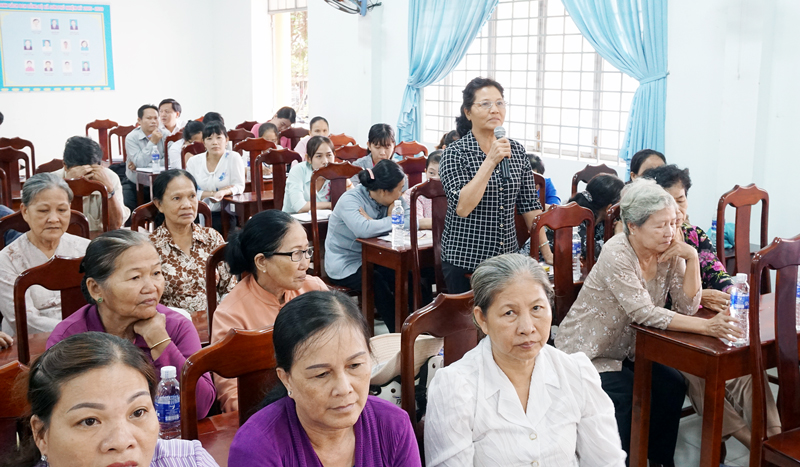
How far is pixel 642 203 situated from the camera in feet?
7.51

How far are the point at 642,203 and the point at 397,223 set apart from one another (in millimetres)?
1507

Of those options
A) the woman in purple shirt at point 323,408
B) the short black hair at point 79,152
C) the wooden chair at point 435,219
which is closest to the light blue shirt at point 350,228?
the wooden chair at point 435,219

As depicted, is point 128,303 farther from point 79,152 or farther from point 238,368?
point 79,152

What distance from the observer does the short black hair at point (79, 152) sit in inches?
151

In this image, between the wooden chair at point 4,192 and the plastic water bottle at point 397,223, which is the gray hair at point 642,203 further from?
the wooden chair at point 4,192

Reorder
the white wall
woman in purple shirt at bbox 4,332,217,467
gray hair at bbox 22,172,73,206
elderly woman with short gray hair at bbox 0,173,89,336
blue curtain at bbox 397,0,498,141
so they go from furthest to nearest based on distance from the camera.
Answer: the white wall < blue curtain at bbox 397,0,498,141 < gray hair at bbox 22,172,73,206 < elderly woman with short gray hair at bbox 0,173,89,336 < woman in purple shirt at bbox 4,332,217,467

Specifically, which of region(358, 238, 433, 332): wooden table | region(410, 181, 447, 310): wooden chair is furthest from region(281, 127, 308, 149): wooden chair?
region(410, 181, 447, 310): wooden chair

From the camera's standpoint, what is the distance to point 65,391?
1.12 meters

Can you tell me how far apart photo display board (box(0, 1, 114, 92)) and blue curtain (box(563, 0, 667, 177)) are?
20.0 ft

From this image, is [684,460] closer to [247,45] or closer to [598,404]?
[598,404]

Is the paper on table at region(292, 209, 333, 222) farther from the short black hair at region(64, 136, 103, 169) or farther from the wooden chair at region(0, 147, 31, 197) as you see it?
the wooden chair at region(0, 147, 31, 197)

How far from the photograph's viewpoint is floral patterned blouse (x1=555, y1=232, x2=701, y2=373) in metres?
2.26

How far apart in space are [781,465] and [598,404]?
0.66 metres

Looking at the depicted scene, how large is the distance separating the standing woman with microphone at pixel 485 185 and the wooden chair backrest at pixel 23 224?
1.49 meters
